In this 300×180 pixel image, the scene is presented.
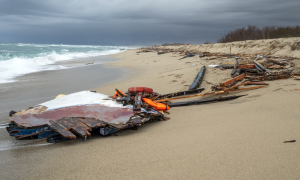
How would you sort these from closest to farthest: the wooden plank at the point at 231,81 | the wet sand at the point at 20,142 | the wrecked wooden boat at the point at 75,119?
the wet sand at the point at 20,142, the wrecked wooden boat at the point at 75,119, the wooden plank at the point at 231,81

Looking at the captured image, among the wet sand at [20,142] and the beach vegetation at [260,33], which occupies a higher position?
the beach vegetation at [260,33]

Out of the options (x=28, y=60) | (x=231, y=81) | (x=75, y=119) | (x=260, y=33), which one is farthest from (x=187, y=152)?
(x=260, y=33)

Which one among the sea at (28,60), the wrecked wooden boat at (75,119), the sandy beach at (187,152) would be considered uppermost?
the sea at (28,60)

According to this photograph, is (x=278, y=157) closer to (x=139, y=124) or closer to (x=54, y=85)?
(x=139, y=124)

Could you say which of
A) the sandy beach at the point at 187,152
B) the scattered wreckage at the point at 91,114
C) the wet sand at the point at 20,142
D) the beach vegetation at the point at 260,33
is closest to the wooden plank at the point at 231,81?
the scattered wreckage at the point at 91,114

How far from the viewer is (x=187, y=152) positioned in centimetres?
295

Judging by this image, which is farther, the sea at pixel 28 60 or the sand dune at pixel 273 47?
the sand dune at pixel 273 47

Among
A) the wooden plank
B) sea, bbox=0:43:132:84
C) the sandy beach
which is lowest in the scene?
the sandy beach

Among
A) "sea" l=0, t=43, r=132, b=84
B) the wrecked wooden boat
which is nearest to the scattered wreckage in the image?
the wrecked wooden boat

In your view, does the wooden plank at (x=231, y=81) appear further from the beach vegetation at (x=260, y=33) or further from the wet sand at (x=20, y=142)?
the beach vegetation at (x=260, y=33)

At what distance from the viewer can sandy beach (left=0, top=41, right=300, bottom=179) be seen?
250 centimetres

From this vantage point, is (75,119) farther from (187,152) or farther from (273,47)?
(273,47)

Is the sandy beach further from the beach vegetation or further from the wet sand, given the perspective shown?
the beach vegetation

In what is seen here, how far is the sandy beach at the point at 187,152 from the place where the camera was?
2.50 meters
